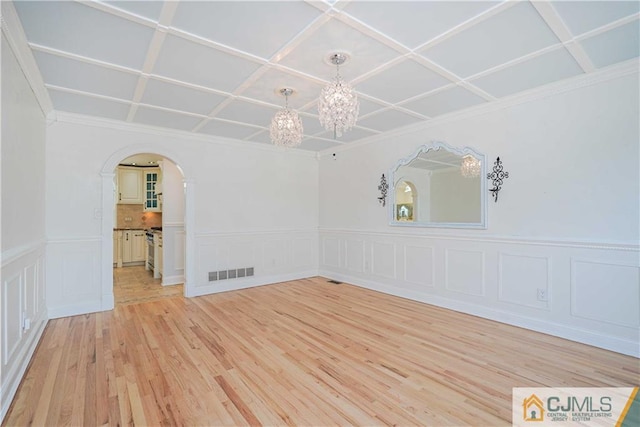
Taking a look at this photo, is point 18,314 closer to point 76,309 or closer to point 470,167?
point 76,309

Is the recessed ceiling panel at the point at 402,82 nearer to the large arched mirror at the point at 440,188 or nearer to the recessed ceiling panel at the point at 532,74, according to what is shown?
the recessed ceiling panel at the point at 532,74

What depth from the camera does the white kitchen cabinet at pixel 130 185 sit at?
8133 mm

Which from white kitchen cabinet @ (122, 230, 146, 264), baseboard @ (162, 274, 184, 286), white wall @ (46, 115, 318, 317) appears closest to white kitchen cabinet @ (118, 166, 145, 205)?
white kitchen cabinet @ (122, 230, 146, 264)

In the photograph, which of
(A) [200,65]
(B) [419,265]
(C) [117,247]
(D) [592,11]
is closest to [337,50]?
(A) [200,65]

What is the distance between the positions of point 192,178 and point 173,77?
2315 mm

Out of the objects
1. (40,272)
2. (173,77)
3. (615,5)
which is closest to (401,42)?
(615,5)

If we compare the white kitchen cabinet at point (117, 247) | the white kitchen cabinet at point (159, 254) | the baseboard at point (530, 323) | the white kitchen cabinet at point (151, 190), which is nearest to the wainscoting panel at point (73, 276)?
the white kitchen cabinet at point (159, 254)

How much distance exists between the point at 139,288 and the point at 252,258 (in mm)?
2088

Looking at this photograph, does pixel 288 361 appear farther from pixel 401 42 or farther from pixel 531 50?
pixel 531 50

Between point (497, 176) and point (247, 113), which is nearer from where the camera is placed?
point (497, 176)

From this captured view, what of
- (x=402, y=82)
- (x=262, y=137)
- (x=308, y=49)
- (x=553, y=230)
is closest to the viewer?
(x=308, y=49)

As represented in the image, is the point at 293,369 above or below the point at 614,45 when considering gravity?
below

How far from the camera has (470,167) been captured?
402cm

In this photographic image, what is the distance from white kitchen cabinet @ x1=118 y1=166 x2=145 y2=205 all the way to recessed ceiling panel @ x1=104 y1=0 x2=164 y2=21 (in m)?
7.28
